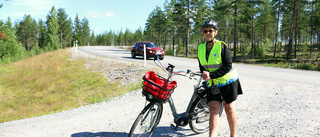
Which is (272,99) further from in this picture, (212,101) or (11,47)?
(11,47)

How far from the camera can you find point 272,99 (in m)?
6.02

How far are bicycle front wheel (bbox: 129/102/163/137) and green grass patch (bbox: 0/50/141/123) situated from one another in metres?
5.49

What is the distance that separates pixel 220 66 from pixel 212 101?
53 centimetres

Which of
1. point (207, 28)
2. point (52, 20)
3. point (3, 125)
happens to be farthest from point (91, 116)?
point (52, 20)

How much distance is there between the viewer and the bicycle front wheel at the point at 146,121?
2.95 m

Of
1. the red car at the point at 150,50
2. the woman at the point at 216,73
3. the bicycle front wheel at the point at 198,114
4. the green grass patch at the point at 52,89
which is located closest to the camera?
the woman at the point at 216,73

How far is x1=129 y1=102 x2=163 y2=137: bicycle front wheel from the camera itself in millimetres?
2951

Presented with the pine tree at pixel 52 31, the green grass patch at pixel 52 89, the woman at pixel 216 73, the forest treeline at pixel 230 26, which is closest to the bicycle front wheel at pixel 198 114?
the woman at pixel 216 73

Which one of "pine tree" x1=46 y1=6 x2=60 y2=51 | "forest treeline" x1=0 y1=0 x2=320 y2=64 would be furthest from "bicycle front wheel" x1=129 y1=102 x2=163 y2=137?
"pine tree" x1=46 y1=6 x2=60 y2=51

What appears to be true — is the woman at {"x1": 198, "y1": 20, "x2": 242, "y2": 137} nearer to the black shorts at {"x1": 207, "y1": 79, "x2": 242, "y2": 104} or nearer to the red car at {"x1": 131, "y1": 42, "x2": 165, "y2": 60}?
the black shorts at {"x1": 207, "y1": 79, "x2": 242, "y2": 104}

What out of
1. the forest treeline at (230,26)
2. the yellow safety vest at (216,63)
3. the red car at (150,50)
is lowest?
the yellow safety vest at (216,63)

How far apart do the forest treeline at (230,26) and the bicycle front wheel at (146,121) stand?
90.4ft

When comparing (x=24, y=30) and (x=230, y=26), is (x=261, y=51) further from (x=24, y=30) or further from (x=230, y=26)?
(x=24, y=30)

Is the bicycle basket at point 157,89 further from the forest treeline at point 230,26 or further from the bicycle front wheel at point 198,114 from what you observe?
the forest treeline at point 230,26
